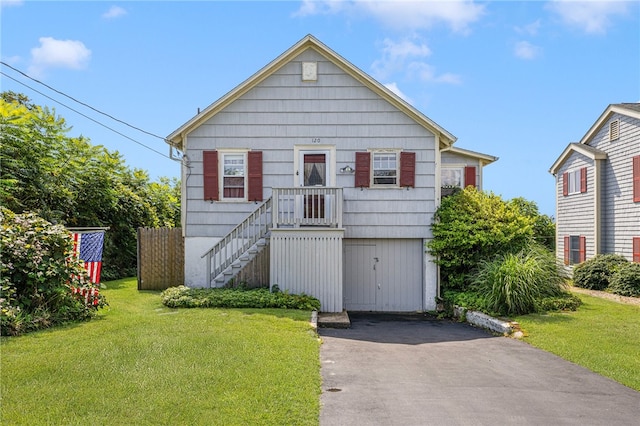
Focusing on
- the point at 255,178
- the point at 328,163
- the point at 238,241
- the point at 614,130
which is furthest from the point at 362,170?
the point at 614,130

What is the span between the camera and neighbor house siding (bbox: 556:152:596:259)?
20.3 metres

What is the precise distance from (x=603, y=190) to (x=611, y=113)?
9.81ft

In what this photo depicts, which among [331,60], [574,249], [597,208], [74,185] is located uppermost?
[331,60]

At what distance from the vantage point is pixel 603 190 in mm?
19875

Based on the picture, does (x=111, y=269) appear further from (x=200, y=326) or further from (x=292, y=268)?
(x=200, y=326)

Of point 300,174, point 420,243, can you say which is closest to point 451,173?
point 420,243

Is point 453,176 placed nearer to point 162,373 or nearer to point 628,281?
point 628,281

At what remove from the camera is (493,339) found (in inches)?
384

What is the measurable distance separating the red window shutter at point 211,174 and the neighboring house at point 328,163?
27mm

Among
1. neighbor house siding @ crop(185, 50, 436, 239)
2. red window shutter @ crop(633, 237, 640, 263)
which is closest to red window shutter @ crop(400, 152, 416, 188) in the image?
neighbor house siding @ crop(185, 50, 436, 239)

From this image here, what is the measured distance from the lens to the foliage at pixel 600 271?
17.4 m

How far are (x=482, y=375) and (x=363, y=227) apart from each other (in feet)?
23.4

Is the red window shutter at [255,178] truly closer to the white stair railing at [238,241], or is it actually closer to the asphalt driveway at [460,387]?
the white stair railing at [238,241]

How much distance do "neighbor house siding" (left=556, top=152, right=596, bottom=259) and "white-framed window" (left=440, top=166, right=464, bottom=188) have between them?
6.35m
